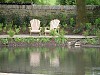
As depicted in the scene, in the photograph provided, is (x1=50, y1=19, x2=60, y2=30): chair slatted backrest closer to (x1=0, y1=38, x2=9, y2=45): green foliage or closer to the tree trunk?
the tree trunk

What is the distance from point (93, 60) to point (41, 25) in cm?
937

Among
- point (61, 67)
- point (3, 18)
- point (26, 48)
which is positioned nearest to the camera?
point (61, 67)

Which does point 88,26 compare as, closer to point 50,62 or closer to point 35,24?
point 35,24

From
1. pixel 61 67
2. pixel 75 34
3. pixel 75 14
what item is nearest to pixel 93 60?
pixel 61 67

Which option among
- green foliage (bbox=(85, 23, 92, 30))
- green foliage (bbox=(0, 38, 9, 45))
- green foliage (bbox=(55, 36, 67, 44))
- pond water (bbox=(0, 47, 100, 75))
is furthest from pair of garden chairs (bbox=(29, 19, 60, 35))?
pond water (bbox=(0, 47, 100, 75))

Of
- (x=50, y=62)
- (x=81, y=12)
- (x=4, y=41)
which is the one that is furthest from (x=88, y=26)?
(x=50, y=62)

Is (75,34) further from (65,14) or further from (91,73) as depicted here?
(91,73)

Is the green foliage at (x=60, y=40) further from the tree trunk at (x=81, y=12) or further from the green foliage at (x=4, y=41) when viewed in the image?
the tree trunk at (x=81, y=12)

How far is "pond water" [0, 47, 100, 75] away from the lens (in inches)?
466

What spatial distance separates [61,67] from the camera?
1262 centimetres

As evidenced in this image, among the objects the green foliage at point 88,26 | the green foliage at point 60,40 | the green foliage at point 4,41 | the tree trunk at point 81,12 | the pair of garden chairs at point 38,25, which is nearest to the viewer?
the green foliage at point 4,41

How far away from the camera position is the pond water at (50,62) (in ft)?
38.8

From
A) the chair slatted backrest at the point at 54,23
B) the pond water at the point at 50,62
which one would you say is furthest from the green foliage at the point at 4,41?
the chair slatted backrest at the point at 54,23

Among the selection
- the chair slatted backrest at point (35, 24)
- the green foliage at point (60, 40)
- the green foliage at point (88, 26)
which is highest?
the chair slatted backrest at point (35, 24)
